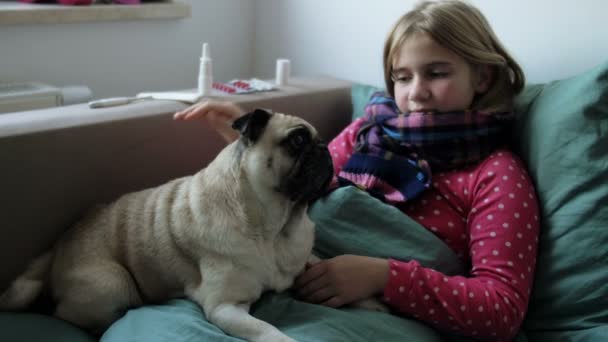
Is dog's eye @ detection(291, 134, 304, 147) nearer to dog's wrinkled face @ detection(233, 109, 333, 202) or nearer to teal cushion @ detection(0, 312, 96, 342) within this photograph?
dog's wrinkled face @ detection(233, 109, 333, 202)

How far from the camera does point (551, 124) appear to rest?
1182 millimetres

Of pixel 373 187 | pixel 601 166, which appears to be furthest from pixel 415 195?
pixel 601 166

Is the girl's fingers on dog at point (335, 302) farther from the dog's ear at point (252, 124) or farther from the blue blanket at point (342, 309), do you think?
the dog's ear at point (252, 124)

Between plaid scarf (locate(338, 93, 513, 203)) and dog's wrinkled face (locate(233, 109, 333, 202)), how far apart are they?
0.23 metres

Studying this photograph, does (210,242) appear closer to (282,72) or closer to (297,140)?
(297,140)

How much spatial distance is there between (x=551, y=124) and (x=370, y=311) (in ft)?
1.65

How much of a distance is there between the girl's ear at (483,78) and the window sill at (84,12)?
1.10 meters

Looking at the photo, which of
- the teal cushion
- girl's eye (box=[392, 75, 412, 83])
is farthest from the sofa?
girl's eye (box=[392, 75, 412, 83])

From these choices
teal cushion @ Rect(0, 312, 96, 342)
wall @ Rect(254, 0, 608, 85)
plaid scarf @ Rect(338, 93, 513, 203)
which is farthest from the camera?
wall @ Rect(254, 0, 608, 85)

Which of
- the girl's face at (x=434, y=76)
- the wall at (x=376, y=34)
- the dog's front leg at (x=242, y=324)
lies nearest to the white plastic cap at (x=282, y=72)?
the wall at (x=376, y=34)

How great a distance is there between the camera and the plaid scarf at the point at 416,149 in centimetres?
122

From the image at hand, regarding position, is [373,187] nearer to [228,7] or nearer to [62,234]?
[62,234]

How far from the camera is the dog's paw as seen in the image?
3.67 ft

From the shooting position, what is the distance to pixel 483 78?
1296 mm
